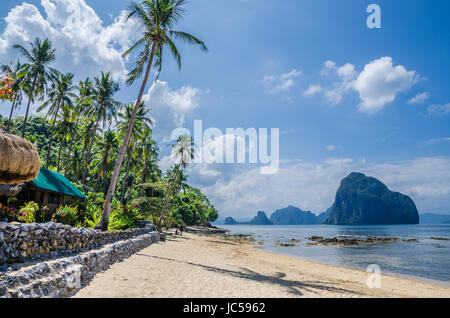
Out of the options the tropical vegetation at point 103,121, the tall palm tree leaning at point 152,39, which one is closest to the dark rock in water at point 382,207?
the tropical vegetation at point 103,121

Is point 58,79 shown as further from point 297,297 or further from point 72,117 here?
point 297,297

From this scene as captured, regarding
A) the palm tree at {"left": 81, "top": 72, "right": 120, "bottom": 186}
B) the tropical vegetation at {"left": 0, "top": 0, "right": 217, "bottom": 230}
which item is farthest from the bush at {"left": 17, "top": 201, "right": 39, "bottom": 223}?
the palm tree at {"left": 81, "top": 72, "right": 120, "bottom": 186}

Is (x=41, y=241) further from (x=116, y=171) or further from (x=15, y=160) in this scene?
(x=116, y=171)

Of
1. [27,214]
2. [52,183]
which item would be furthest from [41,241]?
[52,183]

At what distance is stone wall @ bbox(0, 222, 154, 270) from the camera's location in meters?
6.36

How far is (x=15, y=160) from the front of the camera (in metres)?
8.32

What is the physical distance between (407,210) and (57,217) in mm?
224331

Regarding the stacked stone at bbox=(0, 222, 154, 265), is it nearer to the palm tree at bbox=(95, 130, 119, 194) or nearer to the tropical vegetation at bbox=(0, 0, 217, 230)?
the tropical vegetation at bbox=(0, 0, 217, 230)

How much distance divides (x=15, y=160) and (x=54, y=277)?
5283 millimetres

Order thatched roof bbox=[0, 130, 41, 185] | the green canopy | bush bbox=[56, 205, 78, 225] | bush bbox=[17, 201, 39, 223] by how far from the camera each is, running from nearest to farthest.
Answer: thatched roof bbox=[0, 130, 41, 185], bush bbox=[17, 201, 39, 223], bush bbox=[56, 205, 78, 225], the green canopy

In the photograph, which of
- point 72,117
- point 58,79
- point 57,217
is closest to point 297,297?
point 57,217

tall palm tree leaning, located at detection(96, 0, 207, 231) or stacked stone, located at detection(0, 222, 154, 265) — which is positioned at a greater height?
tall palm tree leaning, located at detection(96, 0, 207, 231)

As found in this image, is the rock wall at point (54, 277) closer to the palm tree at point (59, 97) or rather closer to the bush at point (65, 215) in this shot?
the bush at point (65, 215)

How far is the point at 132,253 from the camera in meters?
11.8
